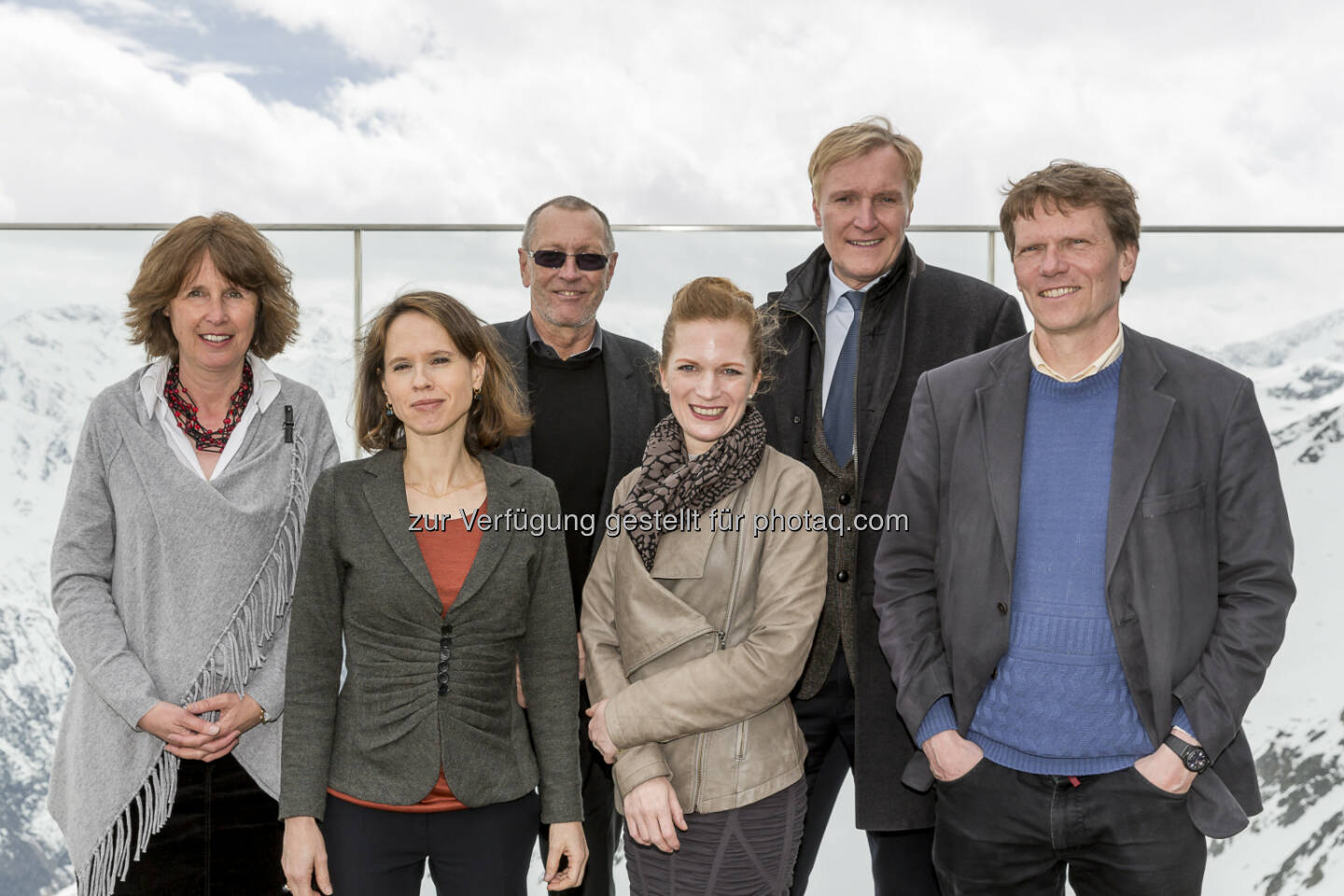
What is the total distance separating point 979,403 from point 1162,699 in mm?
589

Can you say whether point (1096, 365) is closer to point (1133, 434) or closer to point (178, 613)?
point (1133, 434)

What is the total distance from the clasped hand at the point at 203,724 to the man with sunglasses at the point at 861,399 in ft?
3.66

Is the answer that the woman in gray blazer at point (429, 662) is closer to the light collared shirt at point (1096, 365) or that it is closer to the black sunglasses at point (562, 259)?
the black sunglasses at point (562, 259)

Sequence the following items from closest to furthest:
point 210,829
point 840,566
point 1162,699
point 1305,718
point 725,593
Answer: point 1162,699
point 725,593
point 210,829
point 840,566
point 1305,718

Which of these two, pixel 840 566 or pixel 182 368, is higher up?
Result: pixel 182 368

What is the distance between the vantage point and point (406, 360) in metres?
1.87

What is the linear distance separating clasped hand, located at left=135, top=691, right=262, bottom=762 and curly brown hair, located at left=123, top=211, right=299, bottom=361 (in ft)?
2.31

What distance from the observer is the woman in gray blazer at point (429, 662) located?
1.72 meters

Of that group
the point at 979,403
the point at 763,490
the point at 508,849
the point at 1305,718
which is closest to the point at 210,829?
the point at 508,849

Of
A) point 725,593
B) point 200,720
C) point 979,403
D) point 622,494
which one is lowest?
point 200,720

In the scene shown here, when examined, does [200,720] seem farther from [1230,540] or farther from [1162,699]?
[1230,540]

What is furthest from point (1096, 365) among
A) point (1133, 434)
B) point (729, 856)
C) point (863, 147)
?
point (729, 856)

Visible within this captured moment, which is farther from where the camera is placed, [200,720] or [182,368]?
[182,368]

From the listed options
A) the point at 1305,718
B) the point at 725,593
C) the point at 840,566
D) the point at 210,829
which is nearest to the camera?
the point at 725,593
